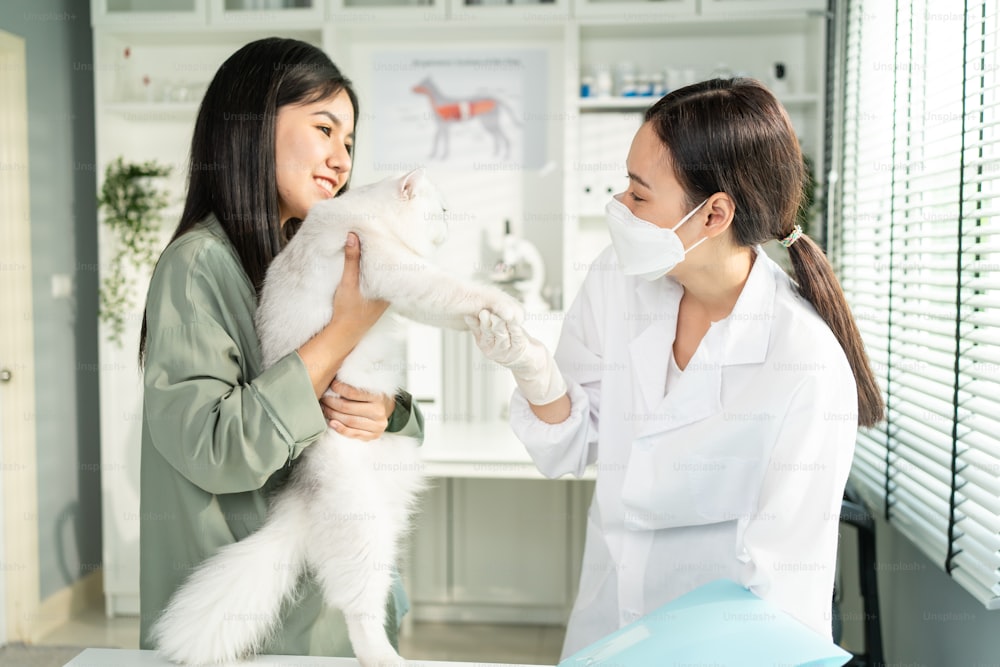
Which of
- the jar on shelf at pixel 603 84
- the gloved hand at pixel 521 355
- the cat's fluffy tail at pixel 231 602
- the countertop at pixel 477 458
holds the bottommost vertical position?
the countertop at pixel 477 458

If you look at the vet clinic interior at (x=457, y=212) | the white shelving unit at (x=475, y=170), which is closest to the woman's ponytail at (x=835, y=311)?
the vet clinic interior at (x=457, y=212)

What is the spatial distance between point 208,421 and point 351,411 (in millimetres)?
255

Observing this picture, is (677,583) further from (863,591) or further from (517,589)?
(517,589)

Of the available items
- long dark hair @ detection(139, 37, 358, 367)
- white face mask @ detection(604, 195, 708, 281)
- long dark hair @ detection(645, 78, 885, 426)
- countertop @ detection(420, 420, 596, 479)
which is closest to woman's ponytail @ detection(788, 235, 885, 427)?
long dark hair @ detection(645, 78, 885, 426)

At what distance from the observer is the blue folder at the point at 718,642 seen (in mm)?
945

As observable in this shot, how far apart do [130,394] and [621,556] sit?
2520mm

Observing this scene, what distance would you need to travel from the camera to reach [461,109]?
10.9 ft

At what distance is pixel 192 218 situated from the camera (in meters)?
1.27

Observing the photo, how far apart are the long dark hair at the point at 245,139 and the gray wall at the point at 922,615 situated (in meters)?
1.63

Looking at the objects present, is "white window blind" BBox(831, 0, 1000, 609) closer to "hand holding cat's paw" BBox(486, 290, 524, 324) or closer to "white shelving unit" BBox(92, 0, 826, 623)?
"white shelving unit" BBox(92, 0, 826, 623)

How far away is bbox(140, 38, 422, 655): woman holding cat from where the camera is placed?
1.09 metres

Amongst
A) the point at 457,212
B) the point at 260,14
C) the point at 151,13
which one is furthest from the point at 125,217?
the point at 457,212

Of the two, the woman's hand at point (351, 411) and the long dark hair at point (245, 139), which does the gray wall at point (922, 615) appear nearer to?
the woman's hand at point (351, 411)

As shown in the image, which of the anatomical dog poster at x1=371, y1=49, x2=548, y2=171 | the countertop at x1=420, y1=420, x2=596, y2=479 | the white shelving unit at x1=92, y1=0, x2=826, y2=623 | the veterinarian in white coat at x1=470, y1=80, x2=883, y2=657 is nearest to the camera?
the veterinarian in white coat at x1=470, y1=80, x2=883, y2=657
